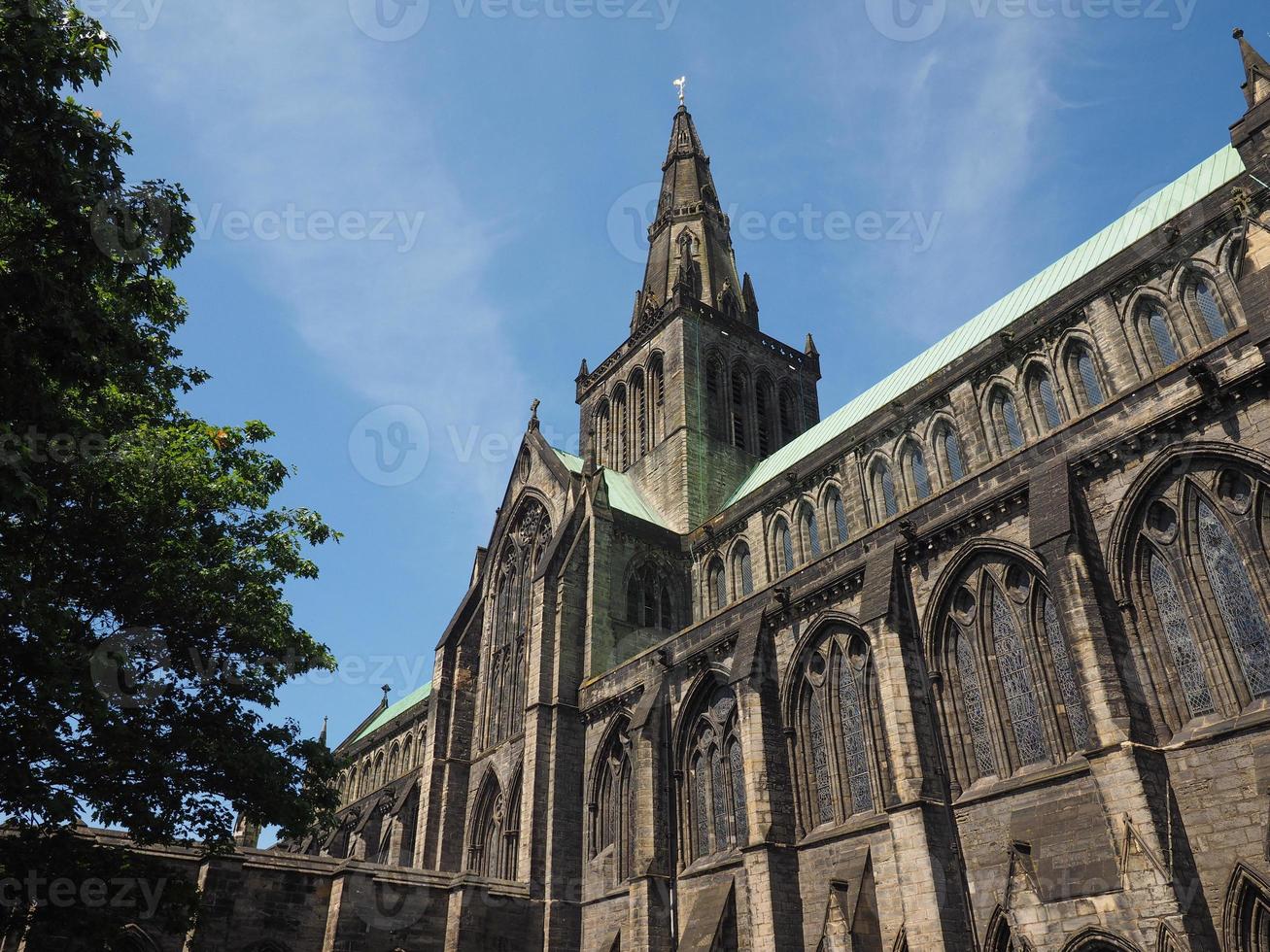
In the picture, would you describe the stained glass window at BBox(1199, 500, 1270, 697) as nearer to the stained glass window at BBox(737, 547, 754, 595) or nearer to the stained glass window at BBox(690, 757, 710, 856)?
the stained glass window at BBox(690, 757, 710, 856)

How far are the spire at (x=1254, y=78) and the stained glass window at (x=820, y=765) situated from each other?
18.1 m

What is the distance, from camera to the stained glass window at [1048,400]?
25.6m

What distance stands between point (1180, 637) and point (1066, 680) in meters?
2.29

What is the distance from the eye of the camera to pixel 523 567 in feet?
128

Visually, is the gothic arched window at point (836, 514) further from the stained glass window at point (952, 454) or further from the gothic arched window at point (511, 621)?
the gothic arched window at point (511, 621)

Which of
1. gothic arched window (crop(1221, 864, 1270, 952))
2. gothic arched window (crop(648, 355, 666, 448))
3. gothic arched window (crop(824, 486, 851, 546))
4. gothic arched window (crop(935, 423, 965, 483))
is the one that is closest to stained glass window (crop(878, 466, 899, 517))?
gothic arched window (crop(824, 486, 851, 546))

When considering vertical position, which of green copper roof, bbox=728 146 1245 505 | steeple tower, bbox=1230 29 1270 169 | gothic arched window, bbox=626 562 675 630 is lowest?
gothic arched window, bbox=626 562 675 630

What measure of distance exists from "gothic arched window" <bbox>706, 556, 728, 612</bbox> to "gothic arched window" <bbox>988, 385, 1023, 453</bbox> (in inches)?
482

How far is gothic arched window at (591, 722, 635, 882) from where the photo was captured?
2744 cm

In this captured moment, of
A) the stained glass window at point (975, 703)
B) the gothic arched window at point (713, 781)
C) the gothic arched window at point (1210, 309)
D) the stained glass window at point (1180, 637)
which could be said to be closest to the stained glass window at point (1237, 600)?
the stained glass window at point (1180, 637)

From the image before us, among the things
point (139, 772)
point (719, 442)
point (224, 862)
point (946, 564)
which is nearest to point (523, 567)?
point (719, 442)

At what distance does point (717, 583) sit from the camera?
36.1 metres

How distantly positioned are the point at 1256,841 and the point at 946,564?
308 inches

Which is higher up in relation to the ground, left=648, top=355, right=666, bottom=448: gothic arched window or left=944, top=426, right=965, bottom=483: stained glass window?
left=648, top=355, right=666, bottom=448: gothic arched window
